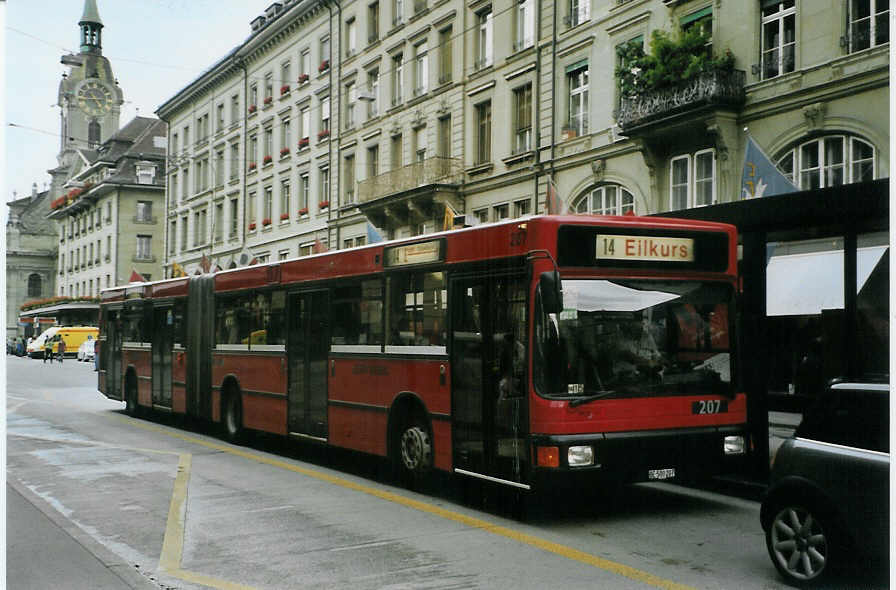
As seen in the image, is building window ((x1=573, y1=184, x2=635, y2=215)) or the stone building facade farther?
building window ((x1=573, y1=184, x2=635, y2=215))

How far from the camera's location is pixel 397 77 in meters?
31.6

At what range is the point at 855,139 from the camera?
48.5 feet

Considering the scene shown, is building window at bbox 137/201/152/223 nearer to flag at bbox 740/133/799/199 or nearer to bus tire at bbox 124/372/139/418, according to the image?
bus tire at bbox 124/372/139/418

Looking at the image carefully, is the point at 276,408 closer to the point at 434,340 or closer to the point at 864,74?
the point at 434,340

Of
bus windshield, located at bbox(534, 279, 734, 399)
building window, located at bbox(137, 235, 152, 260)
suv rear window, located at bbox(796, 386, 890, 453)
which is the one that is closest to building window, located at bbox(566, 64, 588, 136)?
building window, located at bbox(137, 235, 152, 260)

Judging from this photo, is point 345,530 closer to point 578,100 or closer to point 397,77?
point 578,100

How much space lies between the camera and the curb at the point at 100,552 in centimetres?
666

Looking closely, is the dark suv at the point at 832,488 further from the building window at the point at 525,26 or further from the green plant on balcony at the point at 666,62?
the building window at the point at 525,26

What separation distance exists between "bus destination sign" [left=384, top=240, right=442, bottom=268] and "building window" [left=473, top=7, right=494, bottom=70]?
17.2 meters

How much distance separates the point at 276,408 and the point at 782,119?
10560 millimetres

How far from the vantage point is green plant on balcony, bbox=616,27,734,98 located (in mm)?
20094

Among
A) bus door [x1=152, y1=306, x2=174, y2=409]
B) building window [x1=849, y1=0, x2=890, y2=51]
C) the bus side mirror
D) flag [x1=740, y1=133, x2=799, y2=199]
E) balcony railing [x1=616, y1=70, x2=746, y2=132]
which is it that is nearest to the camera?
the bus side mirror

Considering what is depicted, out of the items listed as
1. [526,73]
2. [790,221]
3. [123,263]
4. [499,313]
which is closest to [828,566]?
[499,313]

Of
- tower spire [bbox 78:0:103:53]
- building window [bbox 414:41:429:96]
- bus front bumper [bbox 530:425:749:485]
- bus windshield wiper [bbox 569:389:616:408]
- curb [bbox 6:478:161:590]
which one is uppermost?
building window [bbox 414:41:429:96]
